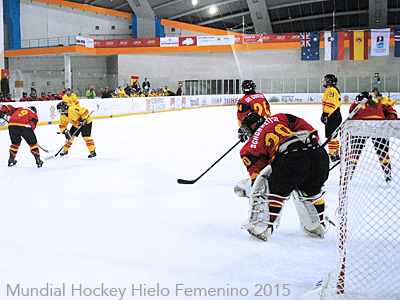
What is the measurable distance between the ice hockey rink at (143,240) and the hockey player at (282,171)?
151mm

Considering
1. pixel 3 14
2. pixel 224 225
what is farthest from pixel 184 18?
pixel 224 225

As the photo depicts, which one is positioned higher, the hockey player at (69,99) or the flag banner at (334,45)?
the flag banner at (334,45)

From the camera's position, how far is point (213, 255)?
2.47m

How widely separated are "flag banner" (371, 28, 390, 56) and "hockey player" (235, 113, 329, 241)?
68.1ft

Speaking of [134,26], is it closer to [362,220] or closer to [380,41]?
[380,41]

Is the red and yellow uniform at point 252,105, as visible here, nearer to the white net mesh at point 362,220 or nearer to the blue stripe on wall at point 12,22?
the white net mesh at point 362,220

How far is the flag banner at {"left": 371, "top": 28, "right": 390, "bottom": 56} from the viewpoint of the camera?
20.9 metres

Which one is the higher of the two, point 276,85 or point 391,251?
point 276,85

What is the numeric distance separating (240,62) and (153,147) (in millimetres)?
18839

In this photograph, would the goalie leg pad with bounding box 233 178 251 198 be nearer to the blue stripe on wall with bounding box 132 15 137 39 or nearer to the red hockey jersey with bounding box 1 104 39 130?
the red hockey jersey with bounding box 1 104 39 130

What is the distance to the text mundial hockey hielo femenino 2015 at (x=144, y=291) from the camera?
1.97m

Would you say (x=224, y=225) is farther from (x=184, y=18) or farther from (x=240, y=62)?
(x=184, y=18)

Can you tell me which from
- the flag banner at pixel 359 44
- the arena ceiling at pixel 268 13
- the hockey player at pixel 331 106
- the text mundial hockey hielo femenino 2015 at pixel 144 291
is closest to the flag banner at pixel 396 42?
the flag banner at pixel 359 44

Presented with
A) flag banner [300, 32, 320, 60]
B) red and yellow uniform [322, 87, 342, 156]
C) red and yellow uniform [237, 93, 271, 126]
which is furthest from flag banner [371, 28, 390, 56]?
red and yellow uniform [237, 93, 271, 126]
